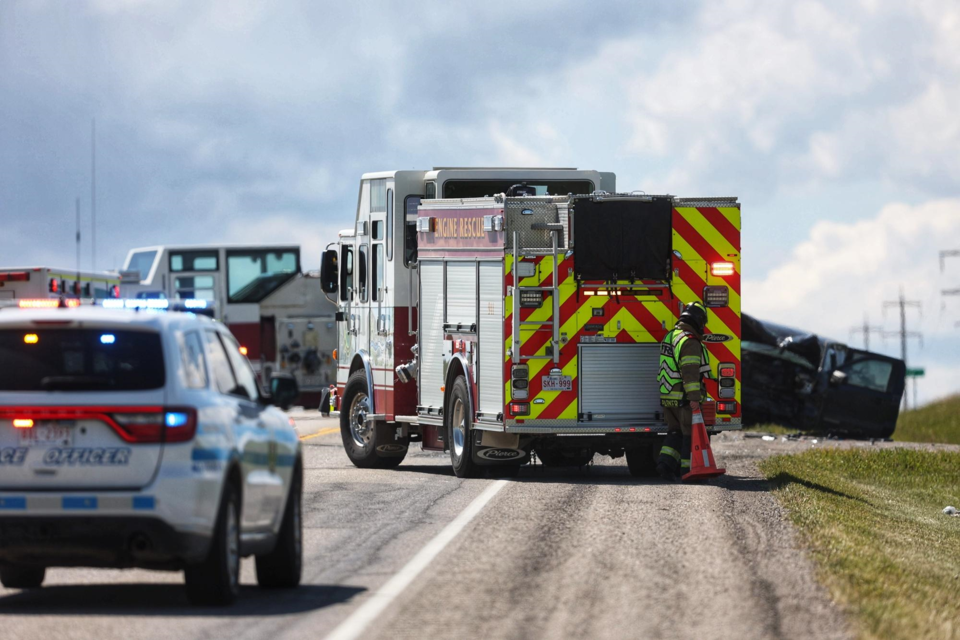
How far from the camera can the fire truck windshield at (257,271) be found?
1694 inches

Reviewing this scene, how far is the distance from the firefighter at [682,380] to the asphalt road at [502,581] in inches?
73.1

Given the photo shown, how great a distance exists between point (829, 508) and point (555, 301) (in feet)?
13.0

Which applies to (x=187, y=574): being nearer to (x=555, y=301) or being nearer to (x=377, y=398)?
(x=555, y=301)

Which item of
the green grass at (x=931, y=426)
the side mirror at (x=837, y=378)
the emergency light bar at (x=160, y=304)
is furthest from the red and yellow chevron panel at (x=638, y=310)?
the green grass at (x=931, y=426)

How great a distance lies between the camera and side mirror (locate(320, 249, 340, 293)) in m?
23.9

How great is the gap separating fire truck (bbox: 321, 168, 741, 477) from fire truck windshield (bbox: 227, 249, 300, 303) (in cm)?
2245

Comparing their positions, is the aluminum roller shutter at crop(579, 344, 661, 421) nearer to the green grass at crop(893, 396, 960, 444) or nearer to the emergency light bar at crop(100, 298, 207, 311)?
the emergency light bar at crop(100, 298, 207, 311)

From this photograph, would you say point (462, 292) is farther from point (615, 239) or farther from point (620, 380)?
point (620, 380)

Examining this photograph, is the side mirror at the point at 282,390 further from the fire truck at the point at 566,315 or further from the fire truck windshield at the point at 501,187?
the fire truck windshield at the point at 501,187

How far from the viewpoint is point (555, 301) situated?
63.3 feet

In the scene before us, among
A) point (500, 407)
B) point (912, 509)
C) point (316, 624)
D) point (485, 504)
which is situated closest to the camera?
point (316, 624)

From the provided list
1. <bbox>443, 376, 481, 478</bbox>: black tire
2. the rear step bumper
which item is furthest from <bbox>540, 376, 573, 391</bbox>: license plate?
the rear step bumper

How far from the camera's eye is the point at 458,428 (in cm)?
2027

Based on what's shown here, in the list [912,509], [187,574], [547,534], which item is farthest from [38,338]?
[912,509]
